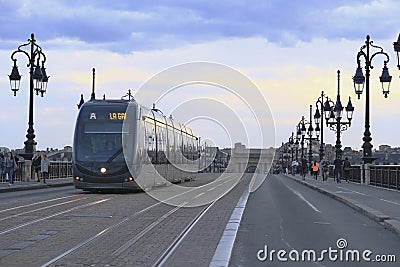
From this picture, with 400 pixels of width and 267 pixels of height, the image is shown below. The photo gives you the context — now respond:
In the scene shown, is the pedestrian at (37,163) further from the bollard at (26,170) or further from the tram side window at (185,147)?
the tram side window at (185,147)

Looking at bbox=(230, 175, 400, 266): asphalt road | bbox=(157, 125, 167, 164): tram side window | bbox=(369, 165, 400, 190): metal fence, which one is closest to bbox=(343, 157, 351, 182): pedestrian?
bbox=(369, 165, 400, 190): metal fence

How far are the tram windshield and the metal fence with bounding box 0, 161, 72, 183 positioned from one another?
38.4ft

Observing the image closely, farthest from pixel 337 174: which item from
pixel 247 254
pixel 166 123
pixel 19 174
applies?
pixel 247 254

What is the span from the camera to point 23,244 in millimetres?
13188

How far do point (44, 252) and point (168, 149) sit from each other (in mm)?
25504

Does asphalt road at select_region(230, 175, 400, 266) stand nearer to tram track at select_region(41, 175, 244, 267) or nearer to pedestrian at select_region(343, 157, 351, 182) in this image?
tram track at select_region(41, 175, 244, 267)

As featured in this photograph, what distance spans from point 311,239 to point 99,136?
1605 cm

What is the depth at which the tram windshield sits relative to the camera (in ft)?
95.2

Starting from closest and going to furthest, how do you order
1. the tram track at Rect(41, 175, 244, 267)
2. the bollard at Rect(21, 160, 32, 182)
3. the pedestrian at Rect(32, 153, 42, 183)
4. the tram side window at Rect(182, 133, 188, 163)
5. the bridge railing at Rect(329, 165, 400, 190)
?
the tram track at Rect(41, 175, 244, 267) → the bridge railing at Rect(329, 165, 400, 190) → the pedestrian at Rect(32, 153, 42, 183) → the bollard at Rect(21, 160, 32, 182) → the tram side window at Rect(182, 133, 188, 163)

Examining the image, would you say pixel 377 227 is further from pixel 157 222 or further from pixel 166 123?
pixel 166 123

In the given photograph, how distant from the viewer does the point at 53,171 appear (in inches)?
1939

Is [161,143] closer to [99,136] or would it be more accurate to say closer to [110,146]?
[110,146]

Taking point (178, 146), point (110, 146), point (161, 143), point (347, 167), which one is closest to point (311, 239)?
point (110, 146)

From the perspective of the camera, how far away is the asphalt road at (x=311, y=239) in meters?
11.8
